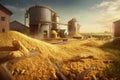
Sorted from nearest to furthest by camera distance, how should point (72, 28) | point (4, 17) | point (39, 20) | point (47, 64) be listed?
1. point (47, 64)
2. point (39, 20)
3. point (4, 17)
4. point (72, 28)

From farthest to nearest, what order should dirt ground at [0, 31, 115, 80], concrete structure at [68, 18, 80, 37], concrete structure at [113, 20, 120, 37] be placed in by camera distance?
concrete structure at [68, 18, 80, 37]
concrete structure at [113, 20, 120, 37]
dirt ground at [0, 31, 115, 80]

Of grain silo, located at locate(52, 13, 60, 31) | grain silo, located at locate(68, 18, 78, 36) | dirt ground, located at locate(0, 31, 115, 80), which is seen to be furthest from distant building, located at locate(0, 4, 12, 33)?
dirt ground, located at locate(0, 31, 115, 80)

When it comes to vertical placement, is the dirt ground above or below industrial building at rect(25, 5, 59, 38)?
below

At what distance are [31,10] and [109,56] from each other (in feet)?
68.8

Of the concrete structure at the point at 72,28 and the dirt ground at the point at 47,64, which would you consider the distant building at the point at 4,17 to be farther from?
the dirt ground at the point at 47,64

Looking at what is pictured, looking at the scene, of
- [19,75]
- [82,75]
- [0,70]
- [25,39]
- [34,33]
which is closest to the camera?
[0,70]

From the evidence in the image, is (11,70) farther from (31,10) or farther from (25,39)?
(31,10)

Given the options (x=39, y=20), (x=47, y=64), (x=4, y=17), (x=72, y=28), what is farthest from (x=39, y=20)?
(x=47, y=64)

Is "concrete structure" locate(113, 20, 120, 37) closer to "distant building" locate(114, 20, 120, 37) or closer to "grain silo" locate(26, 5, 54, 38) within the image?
"distant building" locate(114, 20, 120, 37)

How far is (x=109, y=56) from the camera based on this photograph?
8555 mm

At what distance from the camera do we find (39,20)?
25.9 metres

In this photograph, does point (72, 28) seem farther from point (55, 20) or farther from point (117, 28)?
point (117, 28)

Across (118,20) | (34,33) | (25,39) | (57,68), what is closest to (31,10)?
(34,33)

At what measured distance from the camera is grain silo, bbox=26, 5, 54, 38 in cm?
2595
